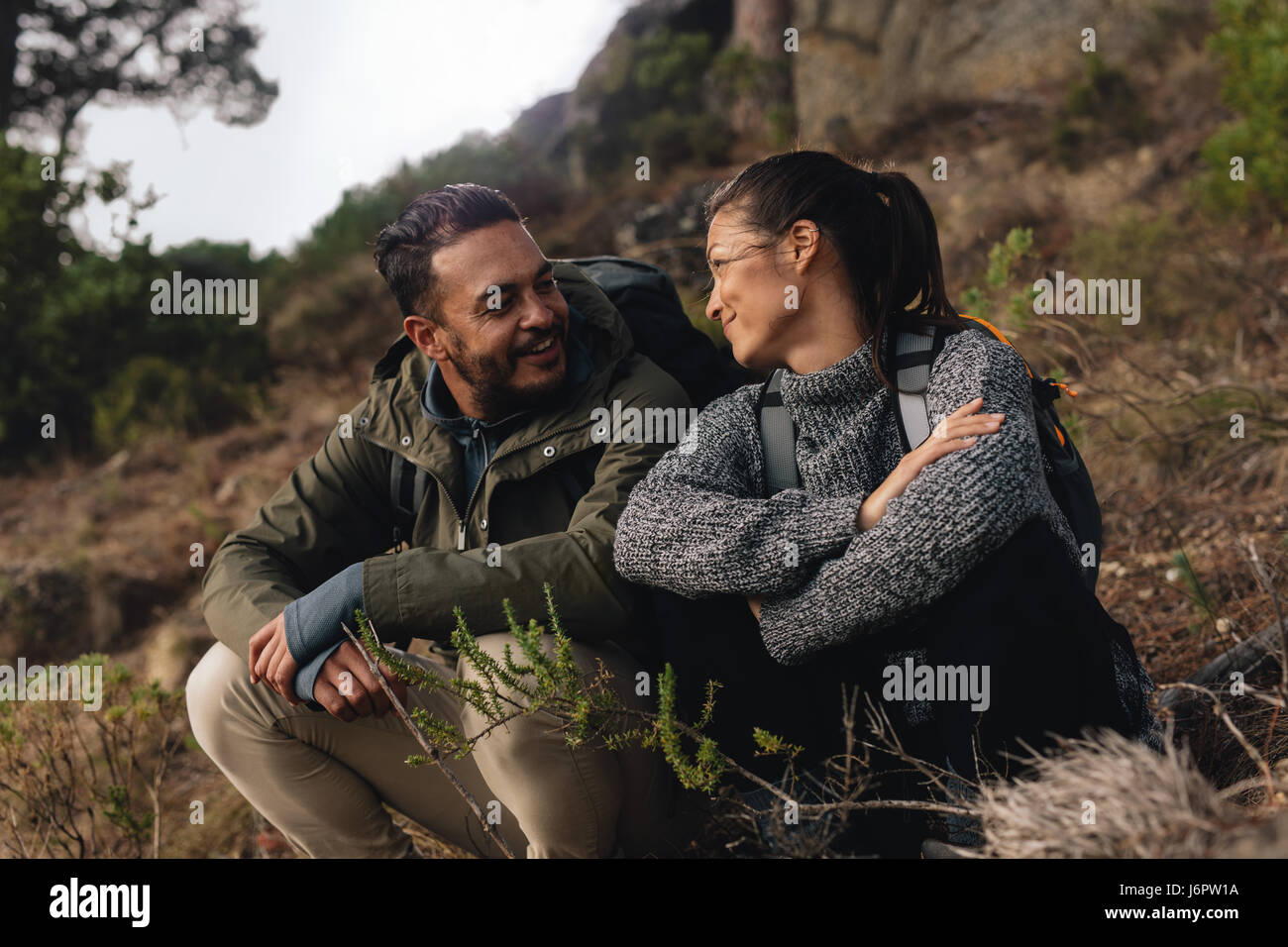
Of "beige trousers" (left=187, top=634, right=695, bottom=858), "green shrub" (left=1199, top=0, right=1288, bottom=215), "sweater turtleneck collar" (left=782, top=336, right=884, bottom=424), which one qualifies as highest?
"green shrub" (left=1199, top=0, right=1288, bottom=215)

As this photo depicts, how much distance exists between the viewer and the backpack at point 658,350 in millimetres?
2752

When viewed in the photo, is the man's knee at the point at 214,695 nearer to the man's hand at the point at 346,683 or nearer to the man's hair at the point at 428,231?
the man's hand at the point at 346,683

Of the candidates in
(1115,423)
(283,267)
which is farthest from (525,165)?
(1115,423)

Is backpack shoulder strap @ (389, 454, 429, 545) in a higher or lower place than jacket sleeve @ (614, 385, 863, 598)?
higher

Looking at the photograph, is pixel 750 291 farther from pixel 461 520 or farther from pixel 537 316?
pixel 461 520

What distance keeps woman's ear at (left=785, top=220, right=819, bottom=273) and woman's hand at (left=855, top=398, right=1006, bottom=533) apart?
508mm

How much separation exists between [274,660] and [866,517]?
1.40 m

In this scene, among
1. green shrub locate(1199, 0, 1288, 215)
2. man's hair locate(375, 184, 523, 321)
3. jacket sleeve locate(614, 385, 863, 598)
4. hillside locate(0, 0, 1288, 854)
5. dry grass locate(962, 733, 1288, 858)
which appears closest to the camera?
dry grass locate(962, 733, 1288, 858)

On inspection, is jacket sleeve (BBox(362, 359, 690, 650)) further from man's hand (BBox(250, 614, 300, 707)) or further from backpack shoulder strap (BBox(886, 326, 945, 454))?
backpack shoulder strap (BBox(886, 326, 945, 454))

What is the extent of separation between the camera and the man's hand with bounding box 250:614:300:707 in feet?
7.35

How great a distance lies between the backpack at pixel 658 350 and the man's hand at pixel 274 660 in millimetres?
568
